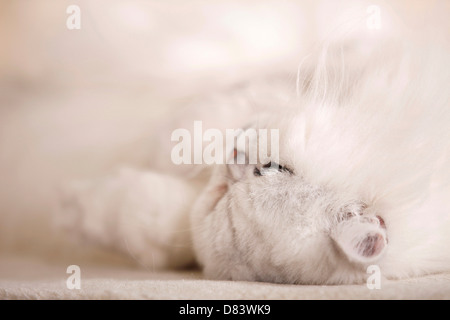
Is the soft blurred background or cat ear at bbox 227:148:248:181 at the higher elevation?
the soft blurred background

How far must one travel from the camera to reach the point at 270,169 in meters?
0.59

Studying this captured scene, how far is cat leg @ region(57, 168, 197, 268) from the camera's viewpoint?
0.76 meters

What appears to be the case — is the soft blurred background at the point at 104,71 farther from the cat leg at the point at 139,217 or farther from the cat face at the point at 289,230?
the cat face at the point at 289,230

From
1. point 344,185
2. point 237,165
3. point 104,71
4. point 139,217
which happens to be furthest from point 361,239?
point 104,71

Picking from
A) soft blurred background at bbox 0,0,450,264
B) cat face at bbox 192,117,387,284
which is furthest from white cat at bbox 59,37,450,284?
soft blurred background at bbox 0,0,450,264

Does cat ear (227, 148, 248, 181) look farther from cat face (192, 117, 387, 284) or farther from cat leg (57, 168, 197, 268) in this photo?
cat leg (57, 168, 197, 268)

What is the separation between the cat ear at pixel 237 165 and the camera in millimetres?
628

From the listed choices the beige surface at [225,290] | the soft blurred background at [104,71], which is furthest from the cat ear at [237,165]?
the soft blurred background at [104,71]

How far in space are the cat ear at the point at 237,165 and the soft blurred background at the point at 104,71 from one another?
378mm

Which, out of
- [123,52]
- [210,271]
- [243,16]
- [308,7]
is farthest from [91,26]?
[210,271]

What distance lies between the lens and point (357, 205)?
0.54m

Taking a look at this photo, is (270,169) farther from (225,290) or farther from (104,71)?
(104,71)

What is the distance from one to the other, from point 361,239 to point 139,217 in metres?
0.40

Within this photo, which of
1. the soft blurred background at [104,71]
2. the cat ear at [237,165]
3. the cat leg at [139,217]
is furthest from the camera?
the soft blurred background at [104,71]
